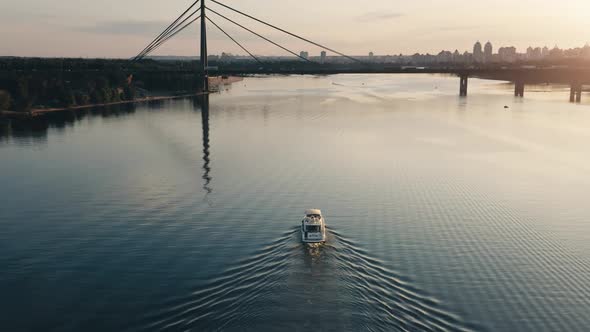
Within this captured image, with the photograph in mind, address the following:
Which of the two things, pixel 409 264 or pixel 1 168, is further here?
pixel 1 168

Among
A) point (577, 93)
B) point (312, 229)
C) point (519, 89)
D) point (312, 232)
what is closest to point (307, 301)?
point (312, 232)

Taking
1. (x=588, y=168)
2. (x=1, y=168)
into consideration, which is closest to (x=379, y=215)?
(x=588, y=168)

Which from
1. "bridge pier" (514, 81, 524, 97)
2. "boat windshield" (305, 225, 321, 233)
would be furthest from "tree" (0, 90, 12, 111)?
"bridge pier" (514, 81, 524, 97)

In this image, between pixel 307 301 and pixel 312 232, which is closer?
pixel 307 301

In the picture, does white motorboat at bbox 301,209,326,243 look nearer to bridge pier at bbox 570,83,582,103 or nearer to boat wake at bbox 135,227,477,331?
boat wake at bbox 135,227,477,331

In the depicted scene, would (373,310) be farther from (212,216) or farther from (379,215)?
(212,216)

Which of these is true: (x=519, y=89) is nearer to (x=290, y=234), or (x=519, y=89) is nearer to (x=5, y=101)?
(x=5, y=101)
